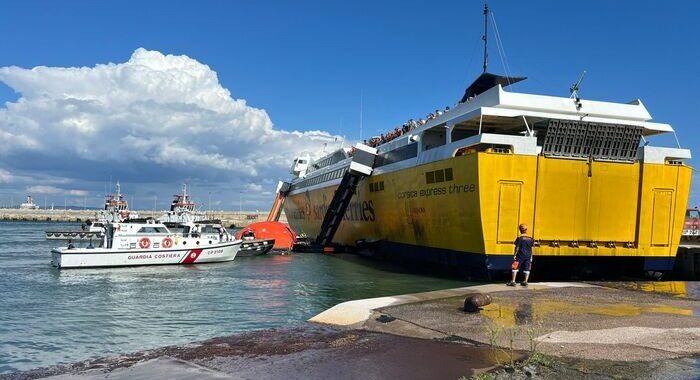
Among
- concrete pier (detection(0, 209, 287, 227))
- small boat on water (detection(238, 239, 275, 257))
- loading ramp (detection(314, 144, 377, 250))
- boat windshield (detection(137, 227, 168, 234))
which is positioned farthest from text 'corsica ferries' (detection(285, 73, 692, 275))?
concrete pier (detection(0, 209, 287, 227))

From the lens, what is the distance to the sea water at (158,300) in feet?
37.7

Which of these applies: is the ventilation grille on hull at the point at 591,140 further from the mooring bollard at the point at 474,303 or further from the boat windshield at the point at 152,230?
the boat windshield at the point at 152,230

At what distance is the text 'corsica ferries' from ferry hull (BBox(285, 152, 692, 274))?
36 mm

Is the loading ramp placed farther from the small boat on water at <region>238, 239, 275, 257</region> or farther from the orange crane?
the small boat on water at <region>238, 239, 275, 257</region>

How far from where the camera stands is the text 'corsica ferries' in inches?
728

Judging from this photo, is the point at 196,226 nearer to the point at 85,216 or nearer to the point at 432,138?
the point at 432,138

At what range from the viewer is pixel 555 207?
1895 centimetres

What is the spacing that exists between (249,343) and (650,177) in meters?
17.0

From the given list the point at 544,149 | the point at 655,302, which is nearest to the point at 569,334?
the point at 655,302

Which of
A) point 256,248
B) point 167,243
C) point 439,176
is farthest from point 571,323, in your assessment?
point 256,248

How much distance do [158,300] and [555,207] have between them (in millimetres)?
13936

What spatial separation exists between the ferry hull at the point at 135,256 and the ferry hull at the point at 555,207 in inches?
584

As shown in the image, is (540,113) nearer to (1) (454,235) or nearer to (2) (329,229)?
(1) (454,235)

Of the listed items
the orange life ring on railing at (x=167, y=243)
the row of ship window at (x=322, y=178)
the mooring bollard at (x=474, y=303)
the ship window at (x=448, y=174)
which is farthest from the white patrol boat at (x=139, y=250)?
the mooring bollard at (x=474, y=303)
